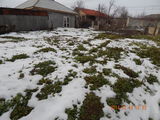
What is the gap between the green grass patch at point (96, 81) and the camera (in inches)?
95.0

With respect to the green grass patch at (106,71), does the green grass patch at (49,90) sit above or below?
below

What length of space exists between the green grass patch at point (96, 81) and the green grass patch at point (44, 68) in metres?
1.15

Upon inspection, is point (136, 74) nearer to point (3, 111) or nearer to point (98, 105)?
point (98, 105)

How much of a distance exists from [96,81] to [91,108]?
0.85m

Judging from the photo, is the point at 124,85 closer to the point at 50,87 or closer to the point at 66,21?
the point at 50,87

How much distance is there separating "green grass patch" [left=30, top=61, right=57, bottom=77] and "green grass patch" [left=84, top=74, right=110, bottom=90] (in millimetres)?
1150

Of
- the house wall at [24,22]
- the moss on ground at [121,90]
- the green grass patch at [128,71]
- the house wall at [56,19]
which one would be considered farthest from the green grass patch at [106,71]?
the house wall at [56,19]

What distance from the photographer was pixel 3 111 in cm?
168

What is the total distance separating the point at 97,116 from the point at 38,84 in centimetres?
155

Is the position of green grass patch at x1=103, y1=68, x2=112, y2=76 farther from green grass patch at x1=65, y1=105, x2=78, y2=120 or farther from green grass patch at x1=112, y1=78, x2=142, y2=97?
green grass patch at x1=65, y1=105, x2=78, y2=120

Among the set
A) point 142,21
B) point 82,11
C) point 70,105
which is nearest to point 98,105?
point 70,105

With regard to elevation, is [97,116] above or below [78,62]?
below

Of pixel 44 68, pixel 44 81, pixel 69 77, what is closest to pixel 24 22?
pixel 44 68

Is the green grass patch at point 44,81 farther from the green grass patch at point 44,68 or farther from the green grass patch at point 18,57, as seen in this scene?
the green grass patch at point 18,57
